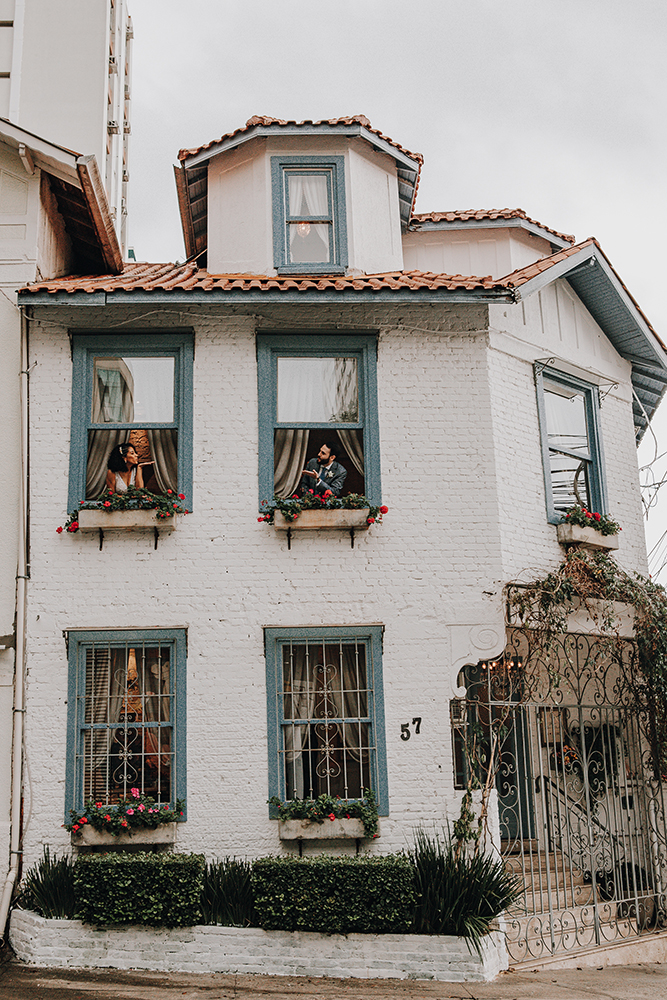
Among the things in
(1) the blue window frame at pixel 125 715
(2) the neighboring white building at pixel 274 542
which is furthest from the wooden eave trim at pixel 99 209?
(1) the blue window frame at pixel 125 715

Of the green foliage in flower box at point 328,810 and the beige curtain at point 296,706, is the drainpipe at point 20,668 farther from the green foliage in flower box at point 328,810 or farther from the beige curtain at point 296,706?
the beige curtain at point 296,706

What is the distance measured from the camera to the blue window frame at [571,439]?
1147 cm

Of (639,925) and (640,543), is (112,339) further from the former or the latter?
(639,925)

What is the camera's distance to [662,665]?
35.6ft

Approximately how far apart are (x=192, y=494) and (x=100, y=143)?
21.7ft

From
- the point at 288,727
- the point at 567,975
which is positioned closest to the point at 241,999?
the point at 288,727

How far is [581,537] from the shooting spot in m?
11.0

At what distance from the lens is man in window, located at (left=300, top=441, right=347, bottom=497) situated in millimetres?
10383

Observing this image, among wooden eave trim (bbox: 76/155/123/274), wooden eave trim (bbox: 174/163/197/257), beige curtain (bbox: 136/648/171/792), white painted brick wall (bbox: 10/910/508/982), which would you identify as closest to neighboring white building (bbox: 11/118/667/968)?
beige curtain (bbox: 136/648/171/792)

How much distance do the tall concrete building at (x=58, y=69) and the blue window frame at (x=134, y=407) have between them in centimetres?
471

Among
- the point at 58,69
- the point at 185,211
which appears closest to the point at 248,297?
the point at 185,211

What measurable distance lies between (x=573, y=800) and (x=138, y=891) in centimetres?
534

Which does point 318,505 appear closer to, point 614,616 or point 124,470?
point 124,470

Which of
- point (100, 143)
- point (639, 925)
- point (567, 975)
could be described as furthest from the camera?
point (100, 143)
